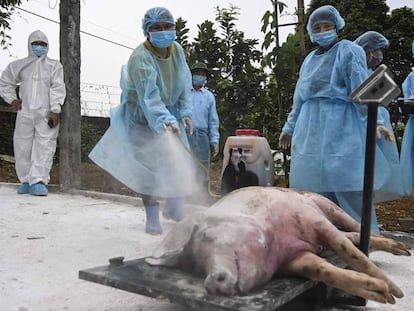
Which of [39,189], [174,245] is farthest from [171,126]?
[39,189]

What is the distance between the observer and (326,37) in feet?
11.3

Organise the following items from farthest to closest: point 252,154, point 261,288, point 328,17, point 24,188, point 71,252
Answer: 1. point 24,188
2. point 252,154
3. point 328,17
4. point 71,252
5. point 261,288

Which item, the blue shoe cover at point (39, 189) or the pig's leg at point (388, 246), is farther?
the blue shoe cover at point (39, 189)

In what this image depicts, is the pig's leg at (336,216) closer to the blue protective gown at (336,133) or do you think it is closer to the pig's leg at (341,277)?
the blue protective gown at (336,133)

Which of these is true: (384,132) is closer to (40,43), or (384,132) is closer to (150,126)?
(150,126)

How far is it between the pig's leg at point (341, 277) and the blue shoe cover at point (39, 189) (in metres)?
4.29

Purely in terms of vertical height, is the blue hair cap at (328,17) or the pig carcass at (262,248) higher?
the blue hair cap at (328,17)

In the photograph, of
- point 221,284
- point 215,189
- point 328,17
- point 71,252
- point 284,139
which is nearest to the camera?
point 221,284

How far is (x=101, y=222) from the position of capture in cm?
422

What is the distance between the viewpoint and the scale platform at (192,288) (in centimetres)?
166

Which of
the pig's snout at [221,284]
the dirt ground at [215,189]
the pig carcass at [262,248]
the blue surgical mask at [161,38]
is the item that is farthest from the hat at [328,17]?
the pig's snout at [221,284]

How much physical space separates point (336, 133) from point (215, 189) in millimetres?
3595

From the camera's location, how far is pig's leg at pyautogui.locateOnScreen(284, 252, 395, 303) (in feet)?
5.99

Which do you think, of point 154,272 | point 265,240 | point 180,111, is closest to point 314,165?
point 180,111
